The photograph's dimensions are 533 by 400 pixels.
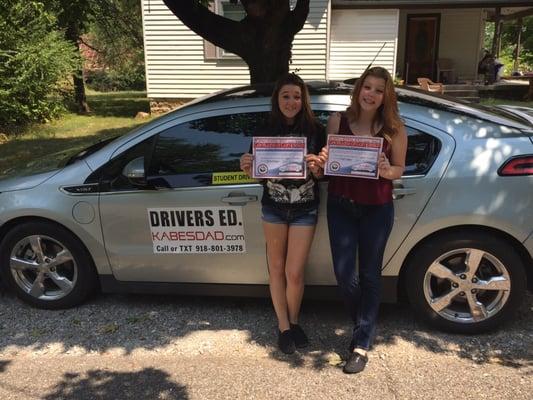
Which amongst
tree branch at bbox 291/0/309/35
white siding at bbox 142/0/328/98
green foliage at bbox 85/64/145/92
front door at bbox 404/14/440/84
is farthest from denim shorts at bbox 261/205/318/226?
green foliage at bbox 85/64/145/92

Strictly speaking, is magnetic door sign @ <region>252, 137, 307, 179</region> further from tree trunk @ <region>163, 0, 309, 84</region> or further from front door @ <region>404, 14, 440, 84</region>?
front door @ <region>404, 14, 440, 84</region>

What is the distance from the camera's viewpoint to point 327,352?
3.43 meters

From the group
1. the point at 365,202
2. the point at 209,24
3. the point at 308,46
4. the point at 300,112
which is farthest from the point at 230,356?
the point at 308,46

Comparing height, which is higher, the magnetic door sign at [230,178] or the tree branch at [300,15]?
the tree branch at [300,15]

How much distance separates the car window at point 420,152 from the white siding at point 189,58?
428 inches

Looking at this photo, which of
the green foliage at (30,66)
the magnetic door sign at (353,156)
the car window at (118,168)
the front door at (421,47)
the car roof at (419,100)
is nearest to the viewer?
the magnetic door sign at (353,156)

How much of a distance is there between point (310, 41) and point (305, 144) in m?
11.6

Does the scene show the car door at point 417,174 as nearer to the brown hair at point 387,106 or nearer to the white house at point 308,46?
the brown hair at point 387,106

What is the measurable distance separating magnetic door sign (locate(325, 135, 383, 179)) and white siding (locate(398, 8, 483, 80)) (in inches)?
651

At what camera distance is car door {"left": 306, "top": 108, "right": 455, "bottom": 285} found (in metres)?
3.28

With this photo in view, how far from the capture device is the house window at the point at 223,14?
13.5 meters

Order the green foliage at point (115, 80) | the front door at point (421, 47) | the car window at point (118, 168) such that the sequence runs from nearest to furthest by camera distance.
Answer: the car window at point (118, 168) < the front door at point (421, 47) < the green foliage at point (115, 80)

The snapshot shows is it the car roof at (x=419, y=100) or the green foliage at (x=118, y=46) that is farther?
the green foliage at (x=118, y=46)

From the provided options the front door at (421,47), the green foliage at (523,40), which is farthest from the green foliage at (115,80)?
the green foliage at (523,40)
